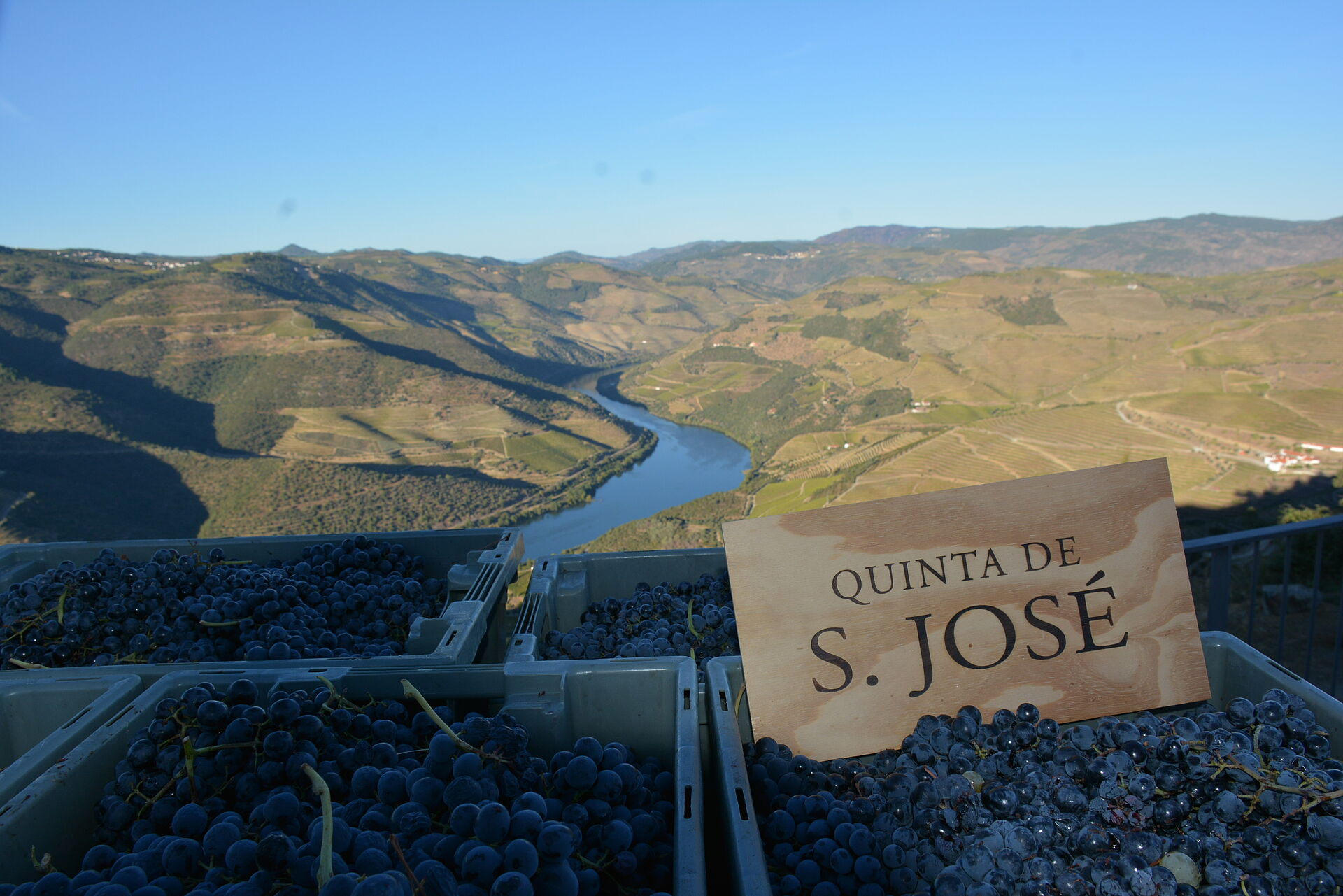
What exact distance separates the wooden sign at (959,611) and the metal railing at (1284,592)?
0.72m

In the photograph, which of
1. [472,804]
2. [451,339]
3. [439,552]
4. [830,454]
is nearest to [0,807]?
[472,804]

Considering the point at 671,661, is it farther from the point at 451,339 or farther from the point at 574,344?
the point at 574,344

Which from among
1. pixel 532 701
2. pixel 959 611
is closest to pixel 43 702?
pixel 532 701

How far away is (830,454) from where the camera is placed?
197 feet

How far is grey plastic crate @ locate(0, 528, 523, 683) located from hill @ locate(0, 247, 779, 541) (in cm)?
4649

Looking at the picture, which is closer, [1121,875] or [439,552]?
[1121,875]

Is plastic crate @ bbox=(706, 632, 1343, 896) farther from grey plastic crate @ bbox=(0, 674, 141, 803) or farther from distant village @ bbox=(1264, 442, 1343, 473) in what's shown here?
distant village @ bbox=(1264, 442, 1343, 473)

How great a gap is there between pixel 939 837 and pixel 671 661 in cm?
68

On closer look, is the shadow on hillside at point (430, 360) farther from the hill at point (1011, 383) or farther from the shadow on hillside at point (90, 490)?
the shadow on hillside at point (90, 490)

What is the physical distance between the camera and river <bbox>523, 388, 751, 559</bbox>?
52.1 m

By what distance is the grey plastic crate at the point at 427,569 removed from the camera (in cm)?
180

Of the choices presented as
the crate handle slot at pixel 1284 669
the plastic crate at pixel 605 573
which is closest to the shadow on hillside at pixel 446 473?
the plastic crate at pixel 605 573

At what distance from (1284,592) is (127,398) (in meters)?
86.2

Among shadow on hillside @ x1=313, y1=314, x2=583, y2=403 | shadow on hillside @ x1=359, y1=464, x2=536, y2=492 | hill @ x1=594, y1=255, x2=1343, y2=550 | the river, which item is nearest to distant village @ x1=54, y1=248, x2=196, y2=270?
shadow on hillside @ x1=313, y1=314, x2=583, y2=403
